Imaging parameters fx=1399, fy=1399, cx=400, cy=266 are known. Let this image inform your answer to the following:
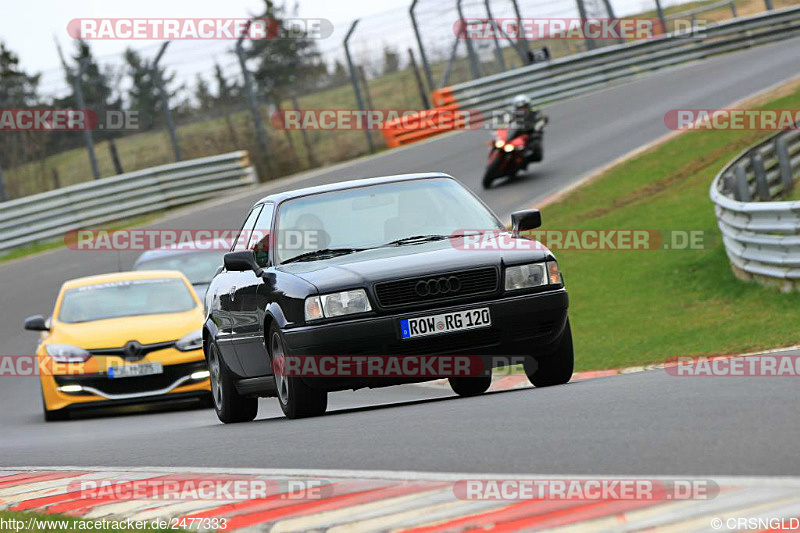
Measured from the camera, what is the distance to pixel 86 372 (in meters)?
13.5

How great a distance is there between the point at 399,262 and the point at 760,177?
12428 millimetres

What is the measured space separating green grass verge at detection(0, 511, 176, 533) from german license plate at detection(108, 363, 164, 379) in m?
7.84

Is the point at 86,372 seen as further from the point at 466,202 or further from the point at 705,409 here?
the point at 705,409

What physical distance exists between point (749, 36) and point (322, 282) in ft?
114

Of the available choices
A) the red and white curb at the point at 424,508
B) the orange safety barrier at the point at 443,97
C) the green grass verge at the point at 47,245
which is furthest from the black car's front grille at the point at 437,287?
the orange safety barrier at the point at 443,97

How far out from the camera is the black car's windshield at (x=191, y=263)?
693 inches

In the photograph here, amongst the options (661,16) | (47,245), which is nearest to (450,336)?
(47,245)

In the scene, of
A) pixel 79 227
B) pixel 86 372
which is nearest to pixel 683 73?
pixel 79 227

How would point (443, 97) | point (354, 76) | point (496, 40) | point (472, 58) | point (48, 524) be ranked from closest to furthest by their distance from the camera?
point (48, 524) → point (354, 76) → point (443, 97) → point (472, 58) → point (496, 40)

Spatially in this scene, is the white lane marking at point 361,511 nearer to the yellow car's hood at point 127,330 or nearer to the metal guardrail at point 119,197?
the yellow car's hood at point 127,330

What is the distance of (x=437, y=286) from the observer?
8531 mm

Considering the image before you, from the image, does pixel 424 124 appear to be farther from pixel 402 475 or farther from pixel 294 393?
pixel 402 475

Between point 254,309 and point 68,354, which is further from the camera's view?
point 68,354

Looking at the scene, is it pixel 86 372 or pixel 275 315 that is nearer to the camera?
pixel 275 315
